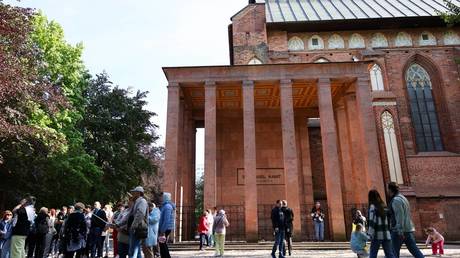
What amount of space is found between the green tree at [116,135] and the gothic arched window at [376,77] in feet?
60.9

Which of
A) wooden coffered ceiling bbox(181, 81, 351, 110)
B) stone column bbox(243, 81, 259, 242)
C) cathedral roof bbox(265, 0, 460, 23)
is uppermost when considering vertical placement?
cathedral roof bbox(265, 0, 460, 23)

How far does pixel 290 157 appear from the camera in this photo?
17.9 meters

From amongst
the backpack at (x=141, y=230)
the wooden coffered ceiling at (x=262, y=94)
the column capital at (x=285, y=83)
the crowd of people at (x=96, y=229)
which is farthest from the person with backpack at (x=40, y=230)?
the column capital at (x=285, y=83)

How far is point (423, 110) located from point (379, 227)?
73.3 ft

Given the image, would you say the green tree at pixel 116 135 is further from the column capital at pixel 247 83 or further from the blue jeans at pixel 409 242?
the blue jeans at pixel 409 242

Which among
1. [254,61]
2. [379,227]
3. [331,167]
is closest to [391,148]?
[331,167]

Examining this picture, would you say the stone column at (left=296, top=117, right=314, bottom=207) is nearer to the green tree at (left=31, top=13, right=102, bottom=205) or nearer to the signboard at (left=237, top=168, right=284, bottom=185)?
the signboard at (left=237, top=168, right=284, bottom=185)

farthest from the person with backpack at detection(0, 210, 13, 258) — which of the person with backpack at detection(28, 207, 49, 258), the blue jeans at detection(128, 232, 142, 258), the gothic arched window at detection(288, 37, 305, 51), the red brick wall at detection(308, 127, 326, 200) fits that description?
the gothic arched window at detection(288, 37, 305, 51)

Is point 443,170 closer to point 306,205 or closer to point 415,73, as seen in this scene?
point 415,73

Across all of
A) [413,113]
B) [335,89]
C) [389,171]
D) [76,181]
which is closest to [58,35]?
[76,181]

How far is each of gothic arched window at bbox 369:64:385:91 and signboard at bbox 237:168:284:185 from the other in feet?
30.9

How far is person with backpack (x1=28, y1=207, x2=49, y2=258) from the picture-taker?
1047cm

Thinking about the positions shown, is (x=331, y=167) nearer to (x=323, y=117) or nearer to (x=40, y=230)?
(x=323, y=117)

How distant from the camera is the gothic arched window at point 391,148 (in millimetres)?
23375
